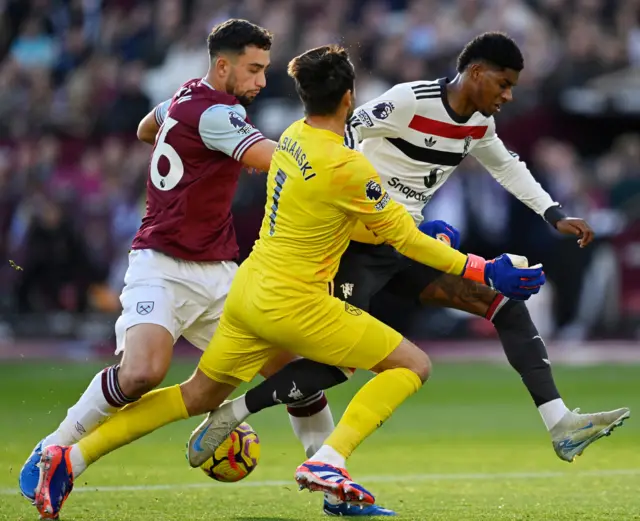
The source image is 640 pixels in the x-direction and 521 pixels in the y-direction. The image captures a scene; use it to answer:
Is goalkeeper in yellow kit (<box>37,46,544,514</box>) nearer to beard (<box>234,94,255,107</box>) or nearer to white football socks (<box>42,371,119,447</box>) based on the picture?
white football socks (<box>42,371,119,447</box>)

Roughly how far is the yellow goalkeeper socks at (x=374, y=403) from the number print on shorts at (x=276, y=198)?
34.2 inches

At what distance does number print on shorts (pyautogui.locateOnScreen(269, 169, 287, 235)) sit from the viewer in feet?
20.2

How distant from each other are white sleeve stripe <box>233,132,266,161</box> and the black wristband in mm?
1775

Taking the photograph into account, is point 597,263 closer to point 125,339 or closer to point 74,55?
point 74,55

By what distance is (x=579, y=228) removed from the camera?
7016 mm

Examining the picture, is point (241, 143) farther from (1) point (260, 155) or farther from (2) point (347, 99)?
(2) point (347, 99)

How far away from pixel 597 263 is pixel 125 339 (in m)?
10.2

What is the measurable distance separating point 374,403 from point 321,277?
642 mm

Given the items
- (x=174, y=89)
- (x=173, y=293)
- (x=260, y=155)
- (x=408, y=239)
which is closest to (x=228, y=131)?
(x=260, y=155)

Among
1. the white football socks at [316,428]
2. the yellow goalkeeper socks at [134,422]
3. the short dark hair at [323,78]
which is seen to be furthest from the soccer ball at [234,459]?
the short dark hair at [323,78]

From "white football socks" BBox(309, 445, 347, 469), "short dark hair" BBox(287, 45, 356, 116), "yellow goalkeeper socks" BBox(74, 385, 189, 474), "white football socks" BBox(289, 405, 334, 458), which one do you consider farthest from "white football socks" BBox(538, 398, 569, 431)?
"short dark hair" BBox(287, 45, 356, 116)

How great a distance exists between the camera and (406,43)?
56.6 feet

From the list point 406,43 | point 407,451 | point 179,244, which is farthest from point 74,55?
point 179,244

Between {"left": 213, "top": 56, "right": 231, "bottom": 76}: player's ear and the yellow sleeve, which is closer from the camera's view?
the yellow sleeve
